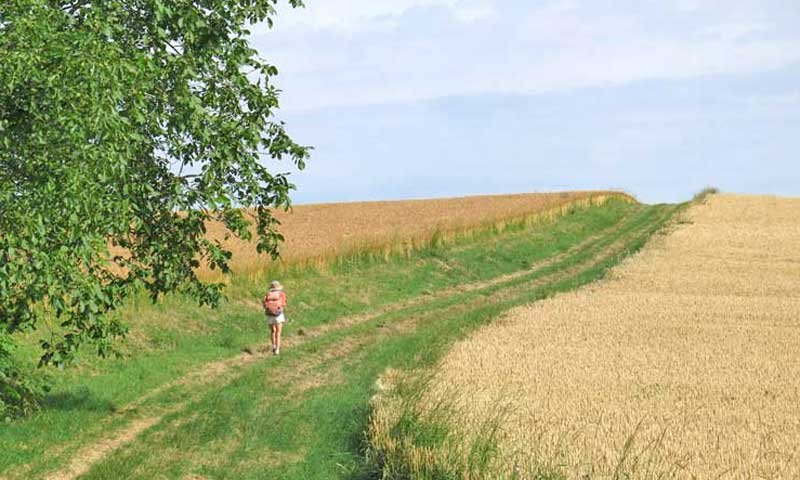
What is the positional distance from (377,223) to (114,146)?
47574 mm

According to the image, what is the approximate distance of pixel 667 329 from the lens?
27.8 meters

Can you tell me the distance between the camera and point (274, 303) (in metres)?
25.6

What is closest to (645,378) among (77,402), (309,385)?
(309,385)

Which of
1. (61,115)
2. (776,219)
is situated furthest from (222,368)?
(776,219)

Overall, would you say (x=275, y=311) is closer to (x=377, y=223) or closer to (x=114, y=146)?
(x=114, y=146)

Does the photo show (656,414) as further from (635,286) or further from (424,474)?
(635,286)

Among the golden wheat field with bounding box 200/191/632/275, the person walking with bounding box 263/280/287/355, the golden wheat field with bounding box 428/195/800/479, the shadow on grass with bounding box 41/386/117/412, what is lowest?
the shadow on grass with bounding box 41/386/117/412

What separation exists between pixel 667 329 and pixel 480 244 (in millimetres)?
21521

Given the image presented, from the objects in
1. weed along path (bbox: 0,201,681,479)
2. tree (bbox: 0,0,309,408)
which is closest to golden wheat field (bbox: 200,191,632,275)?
weed along path (bbox: 0,201,681,479)

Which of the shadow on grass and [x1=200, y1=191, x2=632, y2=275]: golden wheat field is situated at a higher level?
[x1=200, y1=191, x2=632, y2=275]: golden wheat field

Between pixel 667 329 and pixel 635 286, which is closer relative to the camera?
pixel 667 329

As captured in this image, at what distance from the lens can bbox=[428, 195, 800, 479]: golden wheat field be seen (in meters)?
13.8

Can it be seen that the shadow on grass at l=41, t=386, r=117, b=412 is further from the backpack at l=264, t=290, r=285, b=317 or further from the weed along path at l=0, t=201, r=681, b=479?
the backpack at l=264, t=290, r=285, b=317

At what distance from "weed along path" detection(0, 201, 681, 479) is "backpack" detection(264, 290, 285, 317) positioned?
1.15m
